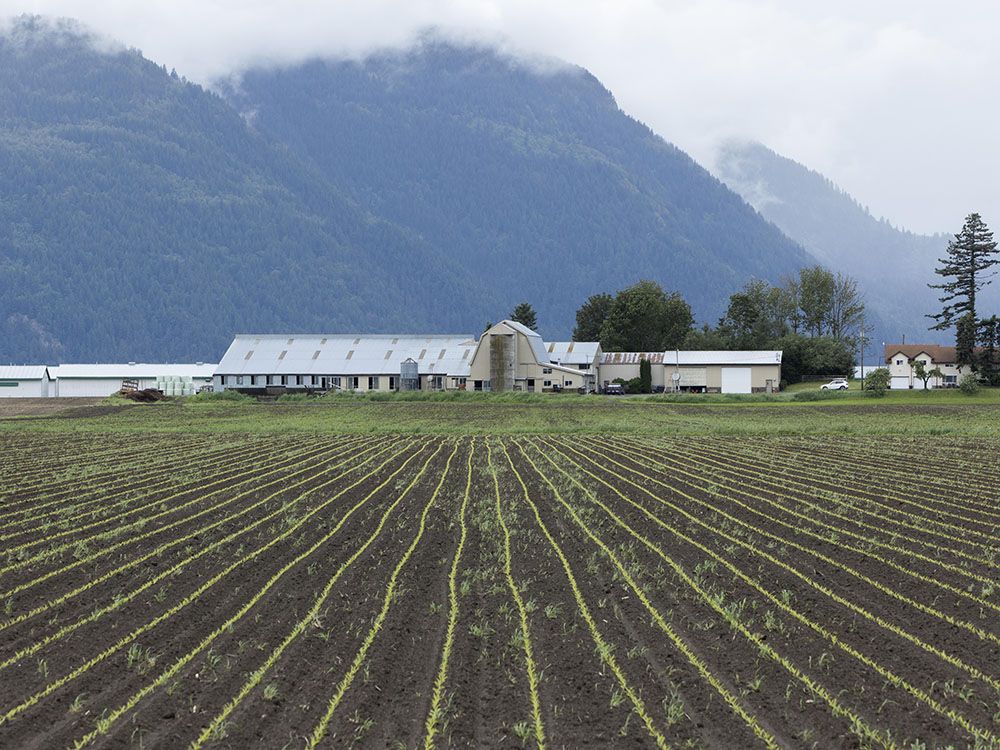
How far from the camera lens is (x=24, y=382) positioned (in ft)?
376

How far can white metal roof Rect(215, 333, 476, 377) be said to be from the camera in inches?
4309

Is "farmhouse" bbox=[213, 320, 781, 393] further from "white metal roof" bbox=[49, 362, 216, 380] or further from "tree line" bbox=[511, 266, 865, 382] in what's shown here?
"tree line" bbox=[511, 266, 865, 382]

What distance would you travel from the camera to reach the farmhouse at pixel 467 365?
342 ft

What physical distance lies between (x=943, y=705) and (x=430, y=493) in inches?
641

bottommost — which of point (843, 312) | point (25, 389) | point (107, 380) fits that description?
point (25, 389)

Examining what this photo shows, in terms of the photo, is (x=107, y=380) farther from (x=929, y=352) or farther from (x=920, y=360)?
(x=929, y=352)

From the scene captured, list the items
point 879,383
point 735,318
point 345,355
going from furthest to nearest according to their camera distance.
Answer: point 735,318, point 345,355, point 879,383

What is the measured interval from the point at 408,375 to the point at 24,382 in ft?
149

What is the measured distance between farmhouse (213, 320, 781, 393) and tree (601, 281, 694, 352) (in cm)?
1267

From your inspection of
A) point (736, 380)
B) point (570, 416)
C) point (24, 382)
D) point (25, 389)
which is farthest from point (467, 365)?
point (24, 382)

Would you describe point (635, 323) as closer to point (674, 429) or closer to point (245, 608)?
point (674, 429)

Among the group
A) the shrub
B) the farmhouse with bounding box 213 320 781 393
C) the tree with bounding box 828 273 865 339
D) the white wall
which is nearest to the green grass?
the shrub

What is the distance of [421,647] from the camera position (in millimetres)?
11609

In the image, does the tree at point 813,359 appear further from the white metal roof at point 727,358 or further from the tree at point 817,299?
the tree at point 817,299
